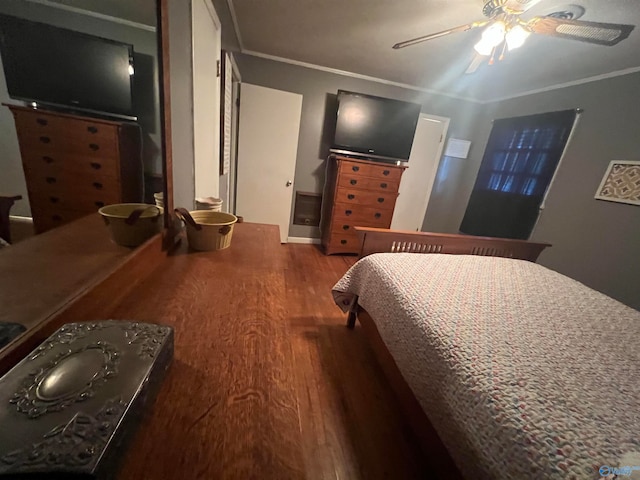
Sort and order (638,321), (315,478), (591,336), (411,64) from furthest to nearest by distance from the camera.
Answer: (411,64)
(638,321)
(591,336)
(315,478)

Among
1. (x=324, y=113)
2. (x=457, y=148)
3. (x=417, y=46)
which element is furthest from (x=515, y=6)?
(x=457, y=148)

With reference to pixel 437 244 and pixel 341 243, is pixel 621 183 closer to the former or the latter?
pixel 437 244

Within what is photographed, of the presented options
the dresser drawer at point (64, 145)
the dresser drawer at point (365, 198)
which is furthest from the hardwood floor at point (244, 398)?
the dresser drawer at point (365, 198)

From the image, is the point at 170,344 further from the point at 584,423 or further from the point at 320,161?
the point at 320,161

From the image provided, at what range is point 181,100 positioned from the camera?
1.07 m

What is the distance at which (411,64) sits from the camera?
7.87 feet

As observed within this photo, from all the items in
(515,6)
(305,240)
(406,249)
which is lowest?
(305,240)

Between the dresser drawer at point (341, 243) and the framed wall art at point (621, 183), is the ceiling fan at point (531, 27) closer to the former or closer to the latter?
the framed wall art at point (621, 183)

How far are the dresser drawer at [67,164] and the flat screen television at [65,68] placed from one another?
95 millimetres

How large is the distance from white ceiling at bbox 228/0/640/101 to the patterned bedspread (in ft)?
5.48

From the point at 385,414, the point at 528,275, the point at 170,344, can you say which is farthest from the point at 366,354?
the point at 170,344

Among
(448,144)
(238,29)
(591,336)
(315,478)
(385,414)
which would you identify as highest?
(238,29)

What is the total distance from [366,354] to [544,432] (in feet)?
3.58

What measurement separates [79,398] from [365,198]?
2865 mm
